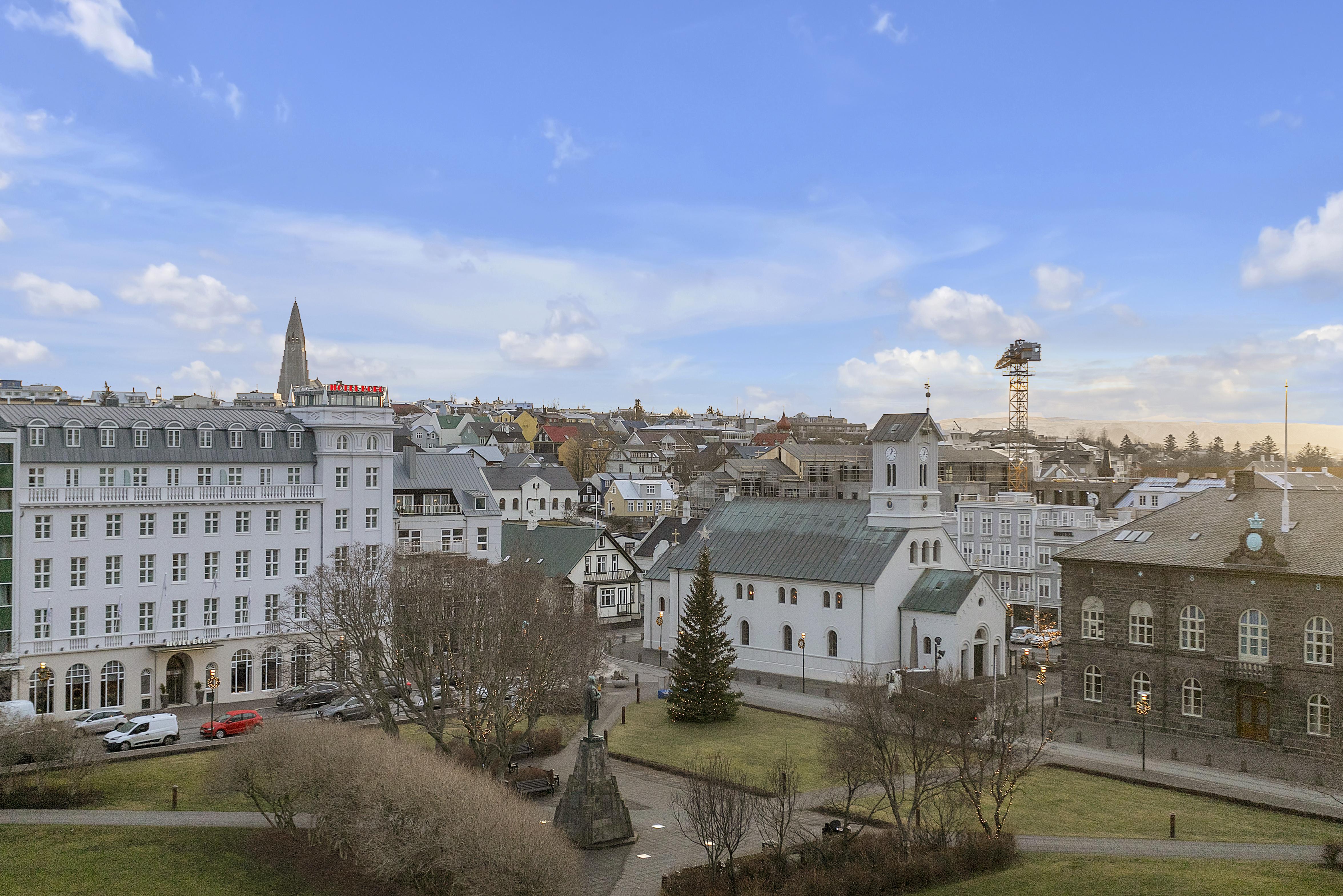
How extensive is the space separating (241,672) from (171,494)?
31.6ft

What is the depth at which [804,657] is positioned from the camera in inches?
2376

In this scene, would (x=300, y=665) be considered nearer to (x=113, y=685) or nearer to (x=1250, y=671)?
(x=113, y=685)

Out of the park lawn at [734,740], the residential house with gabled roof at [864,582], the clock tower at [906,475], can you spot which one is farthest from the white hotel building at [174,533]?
the clock tower at [906,475]

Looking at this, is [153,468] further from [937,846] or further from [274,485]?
[937,846]

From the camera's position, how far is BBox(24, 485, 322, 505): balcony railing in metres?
51.1

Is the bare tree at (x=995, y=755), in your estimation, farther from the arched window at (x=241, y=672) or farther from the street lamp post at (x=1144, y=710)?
the arched window at (x=241, y=672)

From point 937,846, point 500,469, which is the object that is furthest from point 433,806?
Answer: point 500,469

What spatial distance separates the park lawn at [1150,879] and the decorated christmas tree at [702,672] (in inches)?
823

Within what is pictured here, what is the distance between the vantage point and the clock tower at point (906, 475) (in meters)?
62.2

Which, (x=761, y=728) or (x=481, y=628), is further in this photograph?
(x=761, y=728)

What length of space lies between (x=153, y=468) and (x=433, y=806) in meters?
35.1

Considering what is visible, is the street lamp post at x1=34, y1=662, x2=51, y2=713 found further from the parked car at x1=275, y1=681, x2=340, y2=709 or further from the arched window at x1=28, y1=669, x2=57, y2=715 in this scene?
the parked car at x1=275, y1=681, x2=340, y2=709

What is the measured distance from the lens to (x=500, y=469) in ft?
380

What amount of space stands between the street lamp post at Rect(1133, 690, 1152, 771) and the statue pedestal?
67.2ft
